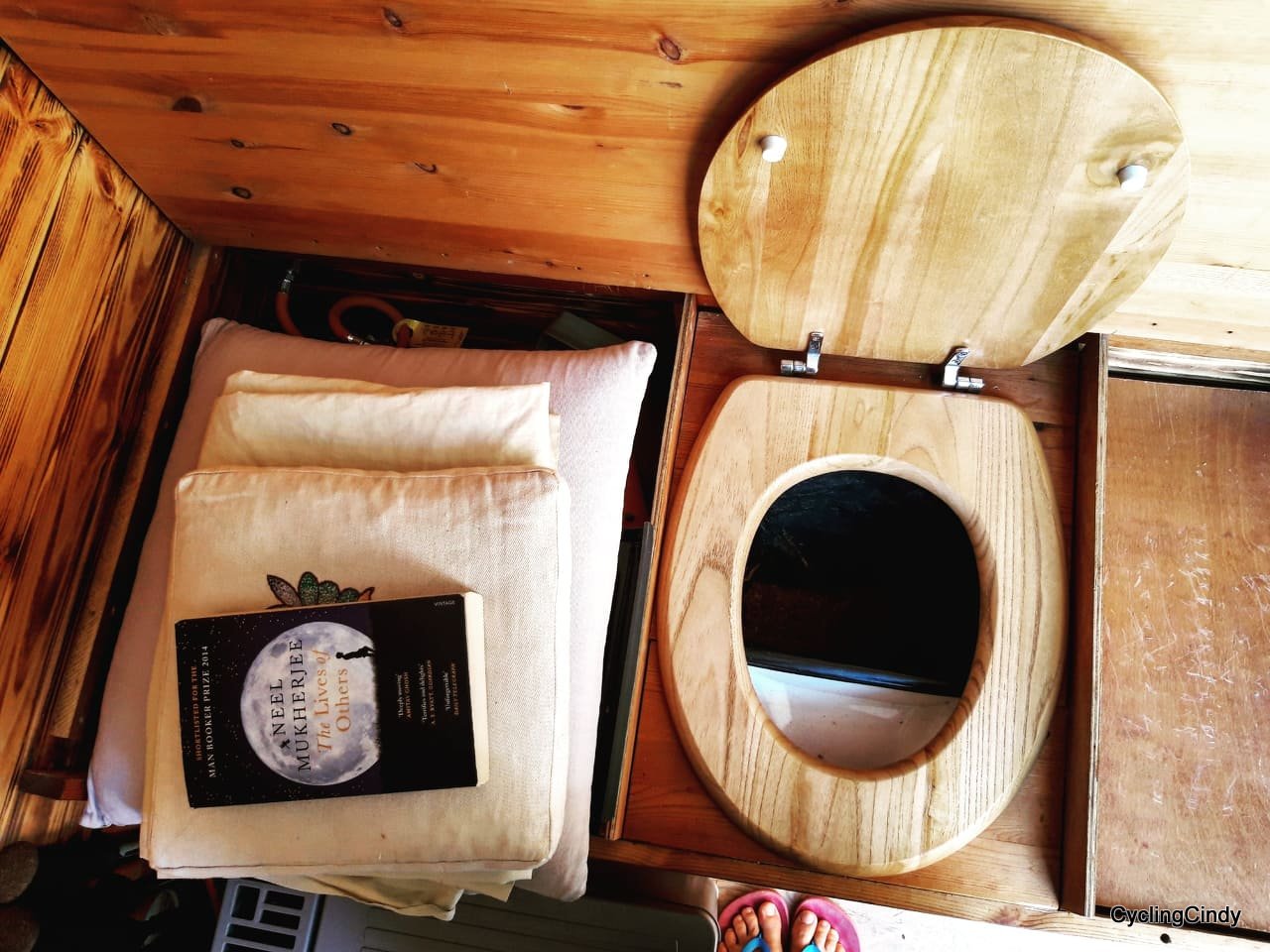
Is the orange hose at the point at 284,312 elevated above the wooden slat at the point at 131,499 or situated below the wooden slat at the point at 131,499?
above

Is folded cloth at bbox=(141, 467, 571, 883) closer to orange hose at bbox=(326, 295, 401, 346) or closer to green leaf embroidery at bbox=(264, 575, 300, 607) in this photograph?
green leaf embroidery at bbox=(264, 575, 300, 607)

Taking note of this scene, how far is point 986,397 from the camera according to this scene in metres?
1.03

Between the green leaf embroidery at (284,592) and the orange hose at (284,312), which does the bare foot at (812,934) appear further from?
the orange hose at (284,312)

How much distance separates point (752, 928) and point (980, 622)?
82 cm

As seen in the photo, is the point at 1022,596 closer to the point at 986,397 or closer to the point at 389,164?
the point at 986,397

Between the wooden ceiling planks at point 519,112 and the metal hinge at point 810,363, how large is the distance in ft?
0.56

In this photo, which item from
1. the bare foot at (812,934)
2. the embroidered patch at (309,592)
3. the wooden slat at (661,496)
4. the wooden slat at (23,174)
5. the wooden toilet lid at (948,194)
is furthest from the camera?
the bare foot at (812,934)

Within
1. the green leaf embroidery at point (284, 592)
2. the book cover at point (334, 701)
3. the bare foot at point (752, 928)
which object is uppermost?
the green leaf embroidery at point (284, 592)

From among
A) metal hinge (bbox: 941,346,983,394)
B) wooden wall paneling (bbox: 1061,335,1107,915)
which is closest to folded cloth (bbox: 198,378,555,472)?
metal hinge (bbox: 941,346,983,394)

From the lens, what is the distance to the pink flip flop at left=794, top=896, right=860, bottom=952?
1.45 meters

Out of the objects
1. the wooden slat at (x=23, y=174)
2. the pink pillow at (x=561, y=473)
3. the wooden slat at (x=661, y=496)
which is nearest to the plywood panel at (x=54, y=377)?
the wooden slat at (x=23, y=174)

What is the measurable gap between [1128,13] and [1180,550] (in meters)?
0.75

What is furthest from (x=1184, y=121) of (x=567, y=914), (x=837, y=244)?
(x=567, y=914)

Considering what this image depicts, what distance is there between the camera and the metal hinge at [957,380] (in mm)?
1032
